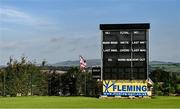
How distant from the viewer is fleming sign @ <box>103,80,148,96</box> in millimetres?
54500

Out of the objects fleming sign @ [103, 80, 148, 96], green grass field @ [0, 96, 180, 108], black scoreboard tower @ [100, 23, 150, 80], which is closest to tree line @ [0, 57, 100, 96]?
fleming sign @ [103, 80, 148, 96]

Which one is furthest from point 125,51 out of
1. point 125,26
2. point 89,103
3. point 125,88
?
point 89,103

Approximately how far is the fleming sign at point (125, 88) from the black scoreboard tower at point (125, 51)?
783mm

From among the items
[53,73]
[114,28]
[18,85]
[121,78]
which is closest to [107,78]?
[121,78]

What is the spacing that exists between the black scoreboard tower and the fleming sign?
2.57 feet

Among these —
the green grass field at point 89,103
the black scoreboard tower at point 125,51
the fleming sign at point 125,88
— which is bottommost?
the green grass field at point 89,103

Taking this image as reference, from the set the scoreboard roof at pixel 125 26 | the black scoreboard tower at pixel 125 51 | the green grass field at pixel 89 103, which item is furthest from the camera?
the scoreboard roof at pixel 125 26

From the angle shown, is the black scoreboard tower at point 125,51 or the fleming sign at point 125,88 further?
the fleming sign at point 125,88

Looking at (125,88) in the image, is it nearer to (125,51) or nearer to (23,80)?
(125,51)

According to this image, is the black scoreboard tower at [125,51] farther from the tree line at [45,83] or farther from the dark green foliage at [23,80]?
the dark green foliage at [23,80]

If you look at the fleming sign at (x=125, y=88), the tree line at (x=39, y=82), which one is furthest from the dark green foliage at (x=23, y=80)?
the fleming sign at (x=125, y=88)

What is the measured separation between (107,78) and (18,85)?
24.3m

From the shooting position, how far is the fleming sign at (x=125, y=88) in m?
54.5

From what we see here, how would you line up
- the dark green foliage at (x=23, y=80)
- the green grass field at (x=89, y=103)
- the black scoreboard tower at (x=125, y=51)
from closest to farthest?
the green grass field at (x=89, y=103), the black scoreboard tower at (x=125, y=51), the dark green foliage at (x=23, y=80)
